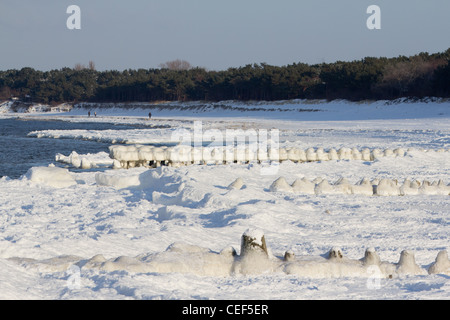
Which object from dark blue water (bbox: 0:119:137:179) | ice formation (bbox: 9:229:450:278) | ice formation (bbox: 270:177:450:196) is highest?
ice formation (bbox: 9:229:450:278)

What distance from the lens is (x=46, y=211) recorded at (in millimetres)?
12031

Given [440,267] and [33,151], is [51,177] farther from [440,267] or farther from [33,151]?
[33,151]

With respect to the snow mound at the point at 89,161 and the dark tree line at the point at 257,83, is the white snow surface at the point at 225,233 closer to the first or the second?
the snow mound at the point at 89,161

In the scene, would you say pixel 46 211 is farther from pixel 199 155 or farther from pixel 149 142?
pixel 149 142

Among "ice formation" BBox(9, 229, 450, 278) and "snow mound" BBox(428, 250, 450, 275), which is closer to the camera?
"ice formation" BBox(9, 229, 450, 278)

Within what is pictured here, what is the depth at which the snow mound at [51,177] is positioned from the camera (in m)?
15.8

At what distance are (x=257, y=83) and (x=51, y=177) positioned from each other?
6994 centimetres

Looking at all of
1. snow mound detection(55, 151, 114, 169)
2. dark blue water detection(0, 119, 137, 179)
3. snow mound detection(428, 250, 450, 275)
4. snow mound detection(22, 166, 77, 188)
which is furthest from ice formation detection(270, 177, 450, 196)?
dark blue water detection(0, 119, 137, 179)

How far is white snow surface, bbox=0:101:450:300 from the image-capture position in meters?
6.45

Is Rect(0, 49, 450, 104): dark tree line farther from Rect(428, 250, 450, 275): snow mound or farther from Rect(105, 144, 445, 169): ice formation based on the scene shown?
Rect(428, 250, 450, 275): snow mound

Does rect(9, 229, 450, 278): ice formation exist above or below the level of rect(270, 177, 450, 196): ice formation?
above

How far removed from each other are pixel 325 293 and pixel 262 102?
73.3m

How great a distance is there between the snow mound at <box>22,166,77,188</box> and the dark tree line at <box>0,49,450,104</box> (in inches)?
1748
